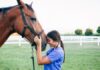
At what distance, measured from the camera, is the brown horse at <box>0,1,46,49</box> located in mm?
5793

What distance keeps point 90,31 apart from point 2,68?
4153 centimetres

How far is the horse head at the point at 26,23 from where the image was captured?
5785mm

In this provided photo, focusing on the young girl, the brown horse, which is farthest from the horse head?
the young girl

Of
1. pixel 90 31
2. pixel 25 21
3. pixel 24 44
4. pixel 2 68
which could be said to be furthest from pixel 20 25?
pixel 90 31

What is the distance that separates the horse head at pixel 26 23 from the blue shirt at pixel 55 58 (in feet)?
1.07

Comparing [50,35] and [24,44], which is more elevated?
[50,35]

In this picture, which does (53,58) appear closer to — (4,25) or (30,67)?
(4,25)

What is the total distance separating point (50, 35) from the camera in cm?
557

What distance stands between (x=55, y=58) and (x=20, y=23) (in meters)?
0.91

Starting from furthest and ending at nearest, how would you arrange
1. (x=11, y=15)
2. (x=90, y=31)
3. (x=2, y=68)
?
(x=90, y=31), (x=2, y=68), (x=11, y=15)

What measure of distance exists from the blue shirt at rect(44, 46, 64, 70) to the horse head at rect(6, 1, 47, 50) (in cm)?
33

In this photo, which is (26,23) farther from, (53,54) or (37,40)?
(53,54)

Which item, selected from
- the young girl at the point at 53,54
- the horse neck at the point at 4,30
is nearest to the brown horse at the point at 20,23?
the horse neck at the point at 4,30

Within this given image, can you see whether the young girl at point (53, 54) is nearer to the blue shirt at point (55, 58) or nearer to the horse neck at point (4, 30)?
the blue shirt at point (55, 58)
